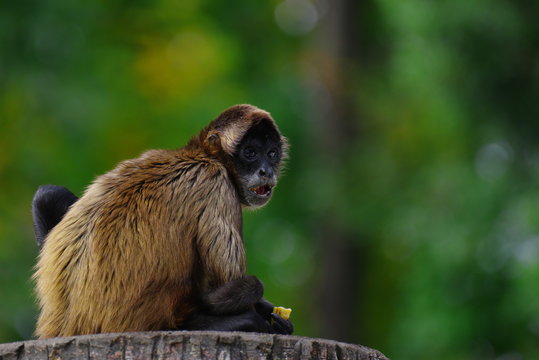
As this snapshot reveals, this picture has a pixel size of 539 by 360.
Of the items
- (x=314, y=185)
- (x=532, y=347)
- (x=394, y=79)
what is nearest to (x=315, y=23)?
(x=394, y=79)

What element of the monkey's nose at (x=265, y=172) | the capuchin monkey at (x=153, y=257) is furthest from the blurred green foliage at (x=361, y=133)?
the capuchin monkey at (x=153, y=257)

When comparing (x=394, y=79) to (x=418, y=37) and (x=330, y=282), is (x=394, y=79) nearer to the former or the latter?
(x=330, y=282)

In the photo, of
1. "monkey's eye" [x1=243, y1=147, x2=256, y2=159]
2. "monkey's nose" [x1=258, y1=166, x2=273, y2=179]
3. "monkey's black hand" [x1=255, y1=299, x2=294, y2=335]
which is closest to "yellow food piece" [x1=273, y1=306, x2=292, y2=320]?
"monkey's black hand" [x1=255, y1=299, x2=294, y2=335]

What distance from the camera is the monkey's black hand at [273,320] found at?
10.1 metres

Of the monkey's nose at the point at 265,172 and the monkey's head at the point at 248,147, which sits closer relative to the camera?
the monkey's head at the point at 248,147

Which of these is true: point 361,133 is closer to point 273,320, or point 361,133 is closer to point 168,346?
point 273,320

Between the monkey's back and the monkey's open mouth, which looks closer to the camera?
the monkey's back

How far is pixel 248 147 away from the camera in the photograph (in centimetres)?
1099

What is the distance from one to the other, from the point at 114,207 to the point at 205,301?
1.07 metres

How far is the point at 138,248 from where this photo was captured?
9.29 m

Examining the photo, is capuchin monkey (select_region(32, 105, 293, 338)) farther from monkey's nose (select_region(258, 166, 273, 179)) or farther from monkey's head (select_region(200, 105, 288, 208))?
monkey's nose (select_region(258, 166, 273, 179))

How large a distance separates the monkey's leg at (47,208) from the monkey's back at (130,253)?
2.11ft

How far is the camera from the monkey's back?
30.1 ft

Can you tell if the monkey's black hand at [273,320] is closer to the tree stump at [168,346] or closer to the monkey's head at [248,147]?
the monkey's head at [248,147]
